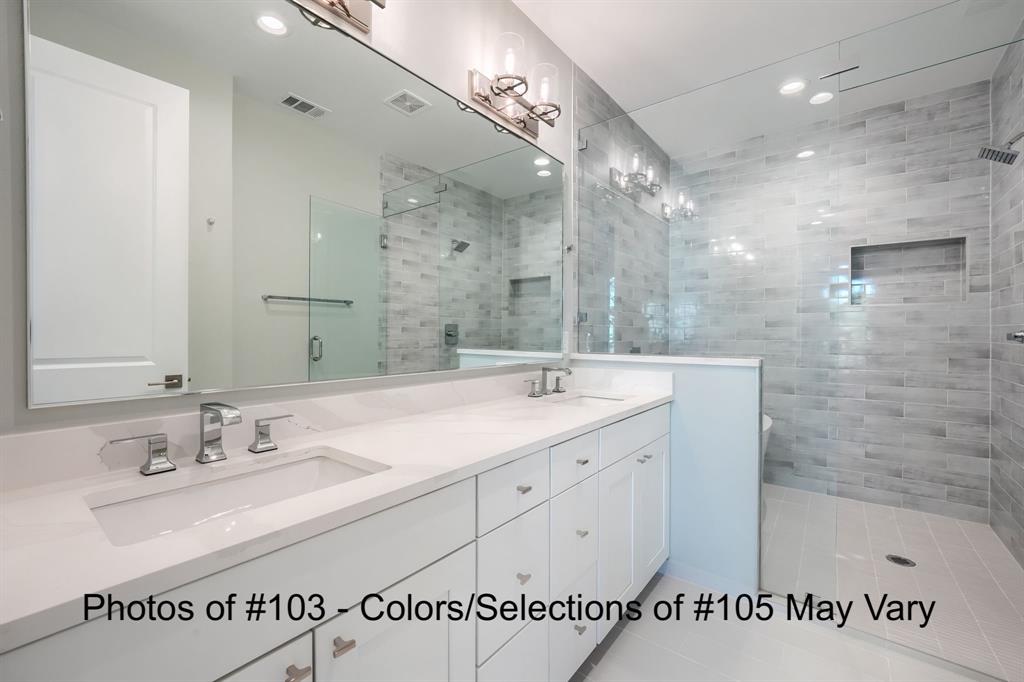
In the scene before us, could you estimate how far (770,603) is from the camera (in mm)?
1815

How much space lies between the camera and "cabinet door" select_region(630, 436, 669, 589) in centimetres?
171

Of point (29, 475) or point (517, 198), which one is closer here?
point (29, 475)

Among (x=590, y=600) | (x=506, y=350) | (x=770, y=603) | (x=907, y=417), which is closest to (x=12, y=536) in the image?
(x=590, y=600)

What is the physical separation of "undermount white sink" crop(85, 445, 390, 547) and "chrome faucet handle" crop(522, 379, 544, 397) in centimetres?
107

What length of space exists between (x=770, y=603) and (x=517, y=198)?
208 cm

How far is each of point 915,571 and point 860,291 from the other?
1545mm

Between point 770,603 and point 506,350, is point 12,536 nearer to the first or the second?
point 506,350

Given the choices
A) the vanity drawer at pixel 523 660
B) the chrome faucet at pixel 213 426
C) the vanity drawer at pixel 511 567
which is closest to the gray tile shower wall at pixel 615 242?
the vanity drawer at pixel 511 567

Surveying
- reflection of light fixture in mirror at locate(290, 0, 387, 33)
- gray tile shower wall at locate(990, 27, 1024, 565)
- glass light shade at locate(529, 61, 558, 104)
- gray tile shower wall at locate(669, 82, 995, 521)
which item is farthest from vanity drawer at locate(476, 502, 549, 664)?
gray tile shower wall at locate(990, 27, 1024, 565)

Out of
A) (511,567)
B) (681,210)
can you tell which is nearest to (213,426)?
(511,567)

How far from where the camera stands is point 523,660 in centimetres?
110

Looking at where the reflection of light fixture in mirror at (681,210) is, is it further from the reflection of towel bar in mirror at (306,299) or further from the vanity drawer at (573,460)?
the reflection of towel bar in mirror at (306,299)

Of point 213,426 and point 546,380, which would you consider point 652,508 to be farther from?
point 213,426

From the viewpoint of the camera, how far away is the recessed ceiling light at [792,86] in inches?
75.7
